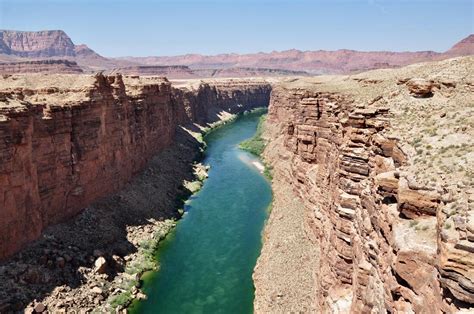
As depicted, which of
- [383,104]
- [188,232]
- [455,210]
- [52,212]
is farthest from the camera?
[188,232]

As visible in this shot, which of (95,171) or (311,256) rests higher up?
(95,171)

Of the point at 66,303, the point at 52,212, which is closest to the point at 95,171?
the point at 52,212

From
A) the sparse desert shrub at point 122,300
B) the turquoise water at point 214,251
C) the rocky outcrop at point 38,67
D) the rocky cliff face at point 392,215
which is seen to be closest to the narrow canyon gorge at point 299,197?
the rocky cliff face at point 392,215

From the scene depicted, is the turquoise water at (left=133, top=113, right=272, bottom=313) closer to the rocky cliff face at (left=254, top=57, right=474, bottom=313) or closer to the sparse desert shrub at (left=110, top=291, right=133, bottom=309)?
the sparse desert shrub at (left=110, top=291, right=133, bottom=309)

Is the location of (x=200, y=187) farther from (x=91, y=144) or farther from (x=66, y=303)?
(x=66, y=303)

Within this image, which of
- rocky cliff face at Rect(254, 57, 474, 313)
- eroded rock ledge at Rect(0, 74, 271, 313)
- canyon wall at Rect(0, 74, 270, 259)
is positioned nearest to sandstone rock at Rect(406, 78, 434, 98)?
rocky cliff face at Rect(254, 57, 474, 313)

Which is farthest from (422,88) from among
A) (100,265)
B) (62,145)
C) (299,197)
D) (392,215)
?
(62,145)

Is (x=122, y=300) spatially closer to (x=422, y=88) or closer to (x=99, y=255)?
(x=99, y=255)
